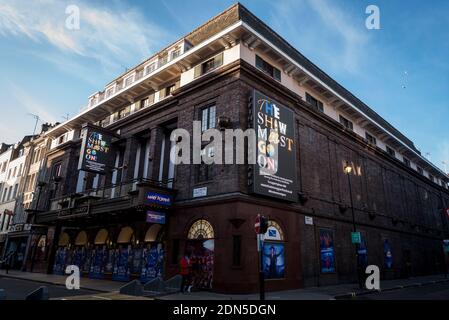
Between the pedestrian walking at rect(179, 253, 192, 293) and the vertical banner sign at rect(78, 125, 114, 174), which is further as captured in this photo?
the vertical banner sign at rect(78, 125, 114, 174)

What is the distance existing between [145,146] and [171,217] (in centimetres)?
840

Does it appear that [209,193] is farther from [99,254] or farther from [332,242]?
[99,254]

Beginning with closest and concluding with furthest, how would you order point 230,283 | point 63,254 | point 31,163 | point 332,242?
point 230,283
point 332,242
point 63,254
point 31,163

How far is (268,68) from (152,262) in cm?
1491

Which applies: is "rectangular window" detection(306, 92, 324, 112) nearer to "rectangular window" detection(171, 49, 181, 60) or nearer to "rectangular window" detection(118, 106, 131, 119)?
"rectangular window" detection(171, 49, 181, 60)

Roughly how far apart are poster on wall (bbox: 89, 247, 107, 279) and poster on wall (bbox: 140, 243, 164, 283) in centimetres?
513

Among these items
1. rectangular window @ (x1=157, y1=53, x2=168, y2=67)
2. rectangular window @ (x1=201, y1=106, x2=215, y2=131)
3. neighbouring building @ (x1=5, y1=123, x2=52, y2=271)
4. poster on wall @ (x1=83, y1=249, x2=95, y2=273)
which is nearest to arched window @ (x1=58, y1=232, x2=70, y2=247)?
neighbouring building @ (x1=5, y1=123, x2=52, y2=271)

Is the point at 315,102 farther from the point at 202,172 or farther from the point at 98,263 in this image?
the point at 98,263

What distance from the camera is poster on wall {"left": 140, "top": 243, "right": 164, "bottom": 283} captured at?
61.5ft

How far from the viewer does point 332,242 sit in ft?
70.9

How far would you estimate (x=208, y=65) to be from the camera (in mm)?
20344

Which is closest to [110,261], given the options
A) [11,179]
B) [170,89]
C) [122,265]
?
[122,265]
